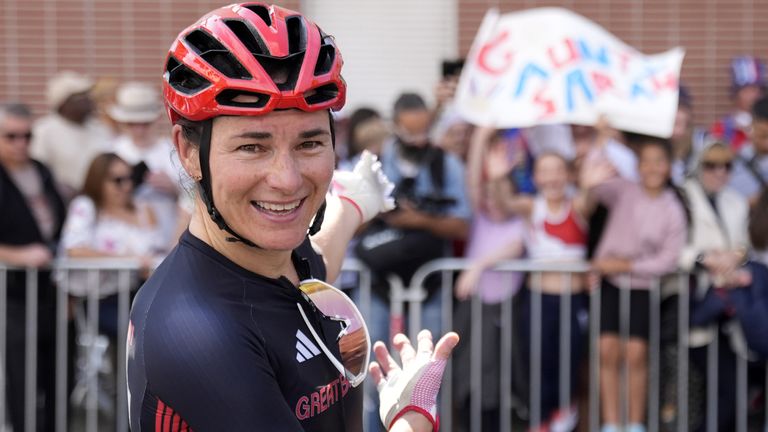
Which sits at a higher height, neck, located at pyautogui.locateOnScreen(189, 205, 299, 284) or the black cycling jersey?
neck, located at pyautogui.locateOnScreen(189, 205, 299, 284)

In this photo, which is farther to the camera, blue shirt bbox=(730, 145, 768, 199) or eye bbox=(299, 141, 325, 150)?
blue shirt bbox=(730, 145, 768, 199)

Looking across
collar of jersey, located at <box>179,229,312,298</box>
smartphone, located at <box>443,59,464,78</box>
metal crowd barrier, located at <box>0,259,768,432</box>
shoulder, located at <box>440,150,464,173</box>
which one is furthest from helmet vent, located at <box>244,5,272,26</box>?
smartphone, located at <box>443,59,464,78</box>

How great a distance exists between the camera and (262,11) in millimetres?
2850

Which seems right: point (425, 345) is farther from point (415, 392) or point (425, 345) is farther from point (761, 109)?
point (761, 109)

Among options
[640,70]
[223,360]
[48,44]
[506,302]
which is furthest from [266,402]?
[48,44]

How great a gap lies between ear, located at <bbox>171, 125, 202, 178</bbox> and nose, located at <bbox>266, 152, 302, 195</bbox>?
0.58ft

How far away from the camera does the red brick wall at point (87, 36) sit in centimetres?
1134

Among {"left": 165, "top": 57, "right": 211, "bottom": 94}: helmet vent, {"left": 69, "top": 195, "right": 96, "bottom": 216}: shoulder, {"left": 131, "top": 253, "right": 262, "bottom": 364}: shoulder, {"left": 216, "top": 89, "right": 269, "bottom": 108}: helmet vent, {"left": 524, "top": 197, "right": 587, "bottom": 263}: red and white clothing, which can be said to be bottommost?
{"left": 524, "top": 197, "right": 587, "bottom": 263}: red and white clothing

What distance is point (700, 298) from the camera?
7.11 metres

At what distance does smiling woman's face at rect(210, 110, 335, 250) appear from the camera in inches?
107

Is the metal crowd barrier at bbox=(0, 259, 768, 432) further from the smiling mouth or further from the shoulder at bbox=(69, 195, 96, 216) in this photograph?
the smiling mouth

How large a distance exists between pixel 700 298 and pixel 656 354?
1.30 feet

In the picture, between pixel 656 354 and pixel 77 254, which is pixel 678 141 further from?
pixel 77 254

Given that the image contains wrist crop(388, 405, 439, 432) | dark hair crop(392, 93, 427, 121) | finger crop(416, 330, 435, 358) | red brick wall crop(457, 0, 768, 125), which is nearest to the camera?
wrist crop(388, 405, 439, 432)
